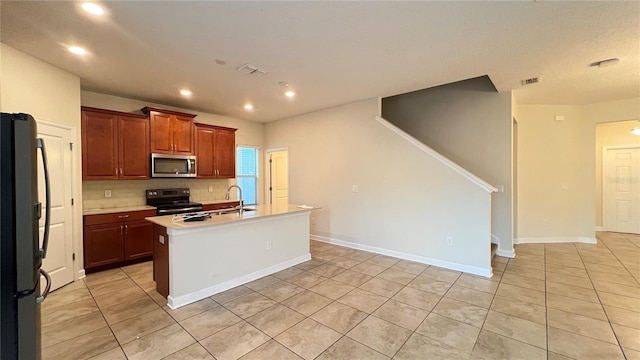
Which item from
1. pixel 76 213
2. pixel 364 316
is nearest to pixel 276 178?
pixel 76 213

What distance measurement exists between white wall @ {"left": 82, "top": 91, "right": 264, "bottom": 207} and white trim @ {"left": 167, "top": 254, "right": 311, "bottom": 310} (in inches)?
101

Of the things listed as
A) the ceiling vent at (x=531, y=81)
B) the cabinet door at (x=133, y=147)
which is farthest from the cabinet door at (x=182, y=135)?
the ceiling vent at (x=531, y=81)

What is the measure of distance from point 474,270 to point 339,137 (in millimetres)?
3138

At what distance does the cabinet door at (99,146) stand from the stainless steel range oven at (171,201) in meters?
0.74

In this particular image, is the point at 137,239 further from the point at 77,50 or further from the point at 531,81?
the point at 531,81

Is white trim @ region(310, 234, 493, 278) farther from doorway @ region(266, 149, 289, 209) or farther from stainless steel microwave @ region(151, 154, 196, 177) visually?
stainless steel microwave @ region(151, 154, 196, 177)

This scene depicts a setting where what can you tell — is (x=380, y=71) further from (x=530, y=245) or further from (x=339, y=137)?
(x=530, y=245)

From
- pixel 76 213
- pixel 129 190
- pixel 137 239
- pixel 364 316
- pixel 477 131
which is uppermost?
pixel 477 131

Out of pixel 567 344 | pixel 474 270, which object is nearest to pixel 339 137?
pixel 474 270

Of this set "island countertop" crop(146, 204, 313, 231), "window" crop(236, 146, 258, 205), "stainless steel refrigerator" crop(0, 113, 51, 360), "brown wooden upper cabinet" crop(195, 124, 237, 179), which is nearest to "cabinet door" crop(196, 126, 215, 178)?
"brown wooden upper cabinet" crop(195, 124, 237, 179)

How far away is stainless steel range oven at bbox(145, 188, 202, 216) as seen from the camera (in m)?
4.43

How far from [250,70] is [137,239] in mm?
3156

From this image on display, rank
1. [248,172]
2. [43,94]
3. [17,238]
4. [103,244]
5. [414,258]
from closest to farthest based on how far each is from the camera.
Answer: [17,238] → [43,94] → [103,244] → [414,258] → [248,172]

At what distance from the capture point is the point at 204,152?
523 cm
